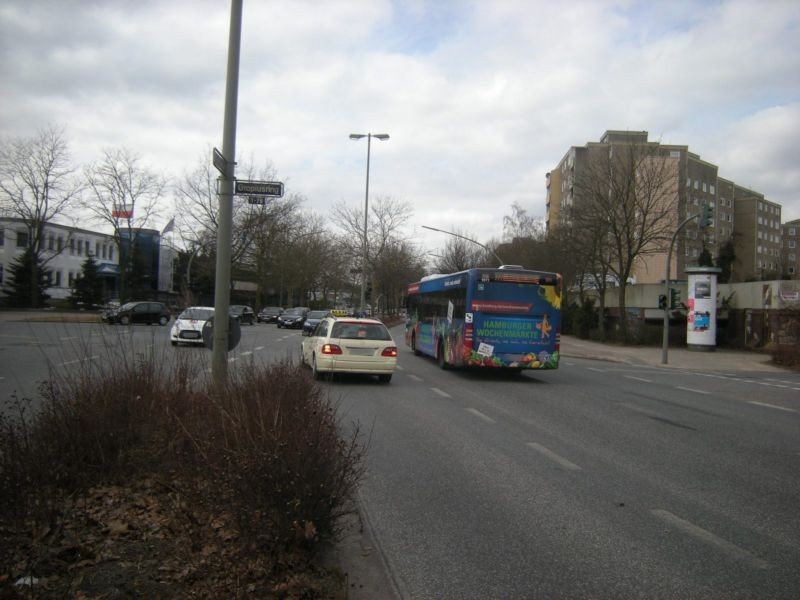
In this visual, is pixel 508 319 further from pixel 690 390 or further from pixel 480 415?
pixel 480 415

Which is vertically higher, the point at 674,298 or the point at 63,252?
the point at 63,252

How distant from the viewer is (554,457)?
796 centimetres

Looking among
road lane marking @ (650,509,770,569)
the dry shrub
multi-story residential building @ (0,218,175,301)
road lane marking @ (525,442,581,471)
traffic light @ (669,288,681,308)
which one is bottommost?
road lane marking @ (525,442,581,471)

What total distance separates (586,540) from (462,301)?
41.4 ft

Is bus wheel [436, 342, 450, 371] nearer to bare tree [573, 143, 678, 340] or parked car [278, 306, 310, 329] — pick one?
bare tree [573, 143, 678, 340]

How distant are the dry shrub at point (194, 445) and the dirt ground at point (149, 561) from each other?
14 centimetres

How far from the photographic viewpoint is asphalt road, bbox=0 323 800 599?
14.1 feet

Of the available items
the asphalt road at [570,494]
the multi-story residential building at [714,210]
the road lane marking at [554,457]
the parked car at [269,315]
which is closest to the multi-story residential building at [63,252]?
the parked car at [269,315]

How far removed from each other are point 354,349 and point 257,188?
6664 mm

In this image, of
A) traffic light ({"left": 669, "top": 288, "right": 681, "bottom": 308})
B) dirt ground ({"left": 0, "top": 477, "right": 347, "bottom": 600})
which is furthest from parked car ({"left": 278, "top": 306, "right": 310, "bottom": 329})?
dirt ground ({"left": 0, "top": 477, "right": 347, "bottom": 600})

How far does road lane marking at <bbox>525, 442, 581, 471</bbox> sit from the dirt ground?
4188 mm

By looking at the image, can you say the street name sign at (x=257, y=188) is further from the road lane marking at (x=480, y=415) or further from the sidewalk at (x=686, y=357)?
the sidewalk at (x=686, y=357)

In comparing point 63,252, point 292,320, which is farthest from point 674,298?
point 63,252

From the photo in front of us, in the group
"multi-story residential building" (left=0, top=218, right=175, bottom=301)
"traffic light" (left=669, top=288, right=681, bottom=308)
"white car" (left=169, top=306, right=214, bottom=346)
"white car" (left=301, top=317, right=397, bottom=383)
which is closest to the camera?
"white car" (left=301, top=317, right=397, bottom=383)
